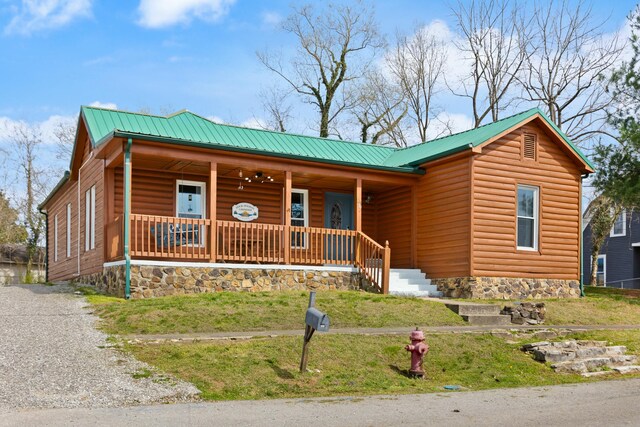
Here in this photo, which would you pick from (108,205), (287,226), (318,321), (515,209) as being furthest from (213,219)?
(318,321)

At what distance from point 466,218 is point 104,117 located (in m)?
9.94

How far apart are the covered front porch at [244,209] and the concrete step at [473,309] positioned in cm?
275

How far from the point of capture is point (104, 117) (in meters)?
19.5

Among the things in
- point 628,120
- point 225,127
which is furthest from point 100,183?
point 628,120

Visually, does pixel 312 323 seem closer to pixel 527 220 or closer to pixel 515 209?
pixel 515 209

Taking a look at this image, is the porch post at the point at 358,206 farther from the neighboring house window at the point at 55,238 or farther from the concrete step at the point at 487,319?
the neighboring house window at the point at 55,238

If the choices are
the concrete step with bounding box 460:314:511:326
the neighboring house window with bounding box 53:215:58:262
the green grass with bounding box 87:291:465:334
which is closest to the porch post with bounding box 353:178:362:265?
the green grass with bounding box 87:291:465:334

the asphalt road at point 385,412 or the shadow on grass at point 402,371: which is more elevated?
the asphalt road at point 385,412

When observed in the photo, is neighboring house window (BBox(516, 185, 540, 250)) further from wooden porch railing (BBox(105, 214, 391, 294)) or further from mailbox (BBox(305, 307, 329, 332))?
mailbox (BBox(305, 307, 329, 332))

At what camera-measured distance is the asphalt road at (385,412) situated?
7.55 metres

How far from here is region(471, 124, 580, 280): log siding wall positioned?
18.5m

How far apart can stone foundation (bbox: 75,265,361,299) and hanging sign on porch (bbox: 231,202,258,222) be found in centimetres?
236

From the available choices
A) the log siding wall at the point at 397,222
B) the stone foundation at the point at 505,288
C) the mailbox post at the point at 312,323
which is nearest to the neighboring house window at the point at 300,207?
the log siding wall at the point at 397,222

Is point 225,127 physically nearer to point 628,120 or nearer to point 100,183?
point 100,183
